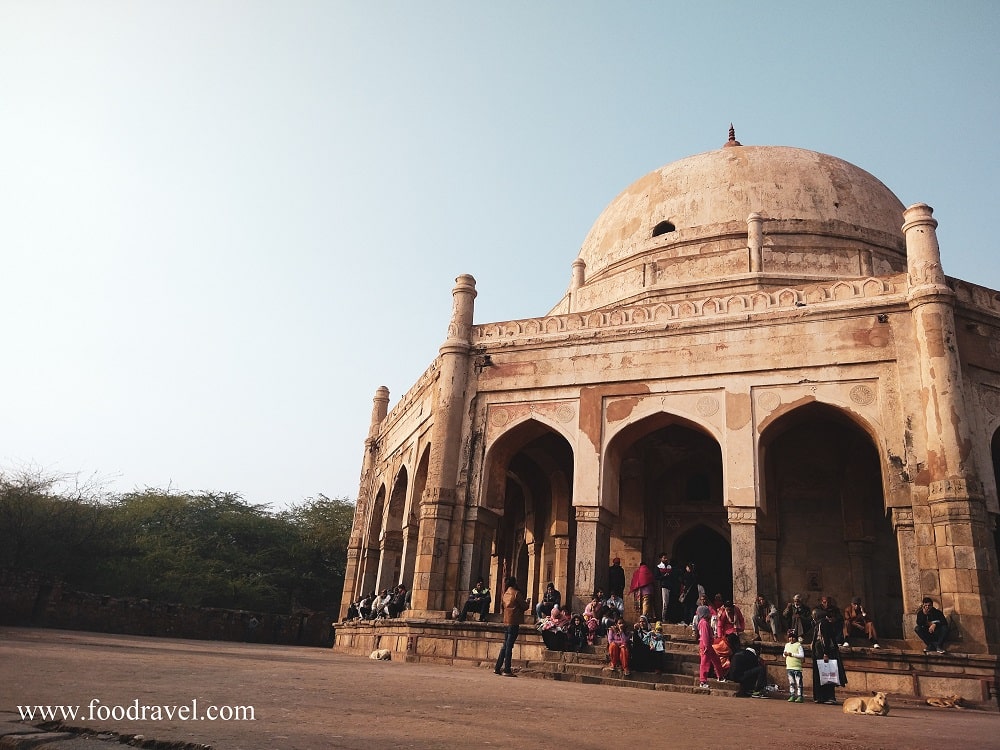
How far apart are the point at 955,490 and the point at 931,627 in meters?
1.95

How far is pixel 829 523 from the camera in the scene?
14.3m

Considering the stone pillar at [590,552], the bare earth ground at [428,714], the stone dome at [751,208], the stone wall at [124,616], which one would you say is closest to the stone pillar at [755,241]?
the stone dome at [751,208]

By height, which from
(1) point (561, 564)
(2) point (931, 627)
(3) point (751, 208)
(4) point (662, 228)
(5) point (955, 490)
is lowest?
(2) point (931, 627)

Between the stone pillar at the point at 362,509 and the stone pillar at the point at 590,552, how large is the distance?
379 inches

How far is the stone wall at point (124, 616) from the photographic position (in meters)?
17.8

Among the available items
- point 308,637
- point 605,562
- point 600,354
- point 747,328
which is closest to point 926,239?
point 747,328

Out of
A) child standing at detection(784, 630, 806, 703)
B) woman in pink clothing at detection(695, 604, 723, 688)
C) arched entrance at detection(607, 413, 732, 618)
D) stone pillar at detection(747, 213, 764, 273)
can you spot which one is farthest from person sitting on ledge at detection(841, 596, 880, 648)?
stone pillar at detection(747, 213, 764, 273)

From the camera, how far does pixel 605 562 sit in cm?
1260

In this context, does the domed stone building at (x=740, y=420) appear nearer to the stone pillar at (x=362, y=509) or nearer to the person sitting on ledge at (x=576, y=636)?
the person sitting on ledge at (x=576, y=636)

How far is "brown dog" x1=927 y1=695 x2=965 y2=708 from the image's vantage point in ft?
29.8

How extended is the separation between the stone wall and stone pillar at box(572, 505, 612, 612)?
43.9ft

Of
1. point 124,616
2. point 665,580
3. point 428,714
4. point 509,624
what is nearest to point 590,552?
point 665,580

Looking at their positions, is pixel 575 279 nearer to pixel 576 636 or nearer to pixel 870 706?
pixel 576 636

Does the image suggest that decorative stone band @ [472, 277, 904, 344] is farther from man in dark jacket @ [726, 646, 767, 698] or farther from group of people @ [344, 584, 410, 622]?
man in dark jacket @ [726, 646, 767, 698]
